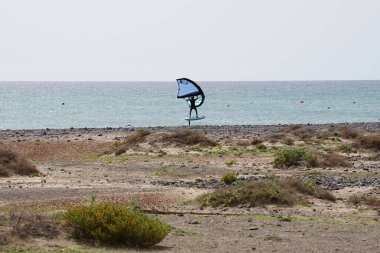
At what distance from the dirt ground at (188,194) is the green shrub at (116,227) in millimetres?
297

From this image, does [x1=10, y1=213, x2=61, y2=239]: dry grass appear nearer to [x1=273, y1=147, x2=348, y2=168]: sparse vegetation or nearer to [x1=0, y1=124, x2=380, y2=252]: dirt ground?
[x1=0, y1=124, x2=380, y2=252]: dirt ground

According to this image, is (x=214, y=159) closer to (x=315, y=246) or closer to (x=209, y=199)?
(x=209, y=199)

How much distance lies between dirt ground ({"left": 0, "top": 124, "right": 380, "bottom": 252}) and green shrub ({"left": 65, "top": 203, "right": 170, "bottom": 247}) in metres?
0.30

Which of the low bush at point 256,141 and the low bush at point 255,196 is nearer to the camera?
the low bush at point 255,196

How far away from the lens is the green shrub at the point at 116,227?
14203 mm

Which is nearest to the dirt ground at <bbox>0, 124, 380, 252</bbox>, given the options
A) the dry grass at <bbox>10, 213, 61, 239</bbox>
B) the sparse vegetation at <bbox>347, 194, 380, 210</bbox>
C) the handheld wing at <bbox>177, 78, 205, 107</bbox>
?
the dry grass at <bbox>10, 213, 61, 239</bbox>

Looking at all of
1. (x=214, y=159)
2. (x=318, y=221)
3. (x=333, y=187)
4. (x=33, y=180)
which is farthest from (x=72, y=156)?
(x=318, y=221)

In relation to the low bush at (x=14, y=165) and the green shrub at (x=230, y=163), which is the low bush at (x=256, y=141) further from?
the low bush at (x=14, y=165)

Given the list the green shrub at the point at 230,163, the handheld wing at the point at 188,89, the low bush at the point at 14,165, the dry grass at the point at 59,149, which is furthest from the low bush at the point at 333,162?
the handheld wing at the point at 188,89

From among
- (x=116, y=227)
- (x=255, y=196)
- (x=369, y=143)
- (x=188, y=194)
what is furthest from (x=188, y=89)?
(x=116, y=227)

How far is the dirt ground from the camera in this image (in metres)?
14.8

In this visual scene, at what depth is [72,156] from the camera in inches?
1460

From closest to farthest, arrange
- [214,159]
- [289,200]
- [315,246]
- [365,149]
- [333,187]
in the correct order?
[315,246]
[289,200]
[333,187]
[214,159]
[365,149]

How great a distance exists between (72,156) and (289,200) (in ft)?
62.7
